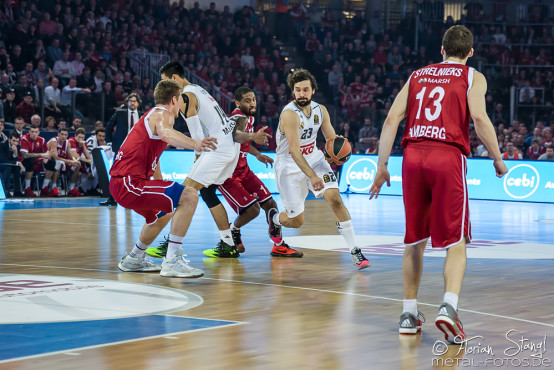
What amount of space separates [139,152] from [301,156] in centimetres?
165

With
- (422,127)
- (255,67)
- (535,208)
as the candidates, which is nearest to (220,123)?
(422,127)

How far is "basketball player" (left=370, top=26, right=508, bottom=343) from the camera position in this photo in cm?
562

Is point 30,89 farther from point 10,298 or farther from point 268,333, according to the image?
point 268,333

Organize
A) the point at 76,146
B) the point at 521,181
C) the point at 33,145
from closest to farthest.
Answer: the point at 33,145
the point at 76,146
the point at 521,181

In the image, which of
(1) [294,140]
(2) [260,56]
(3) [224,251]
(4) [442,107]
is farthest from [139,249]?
(2) [260,56]

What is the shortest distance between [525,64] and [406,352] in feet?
90.1

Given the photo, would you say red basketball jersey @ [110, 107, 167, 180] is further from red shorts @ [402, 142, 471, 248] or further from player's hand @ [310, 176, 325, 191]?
red shorts @ [402, 142, 471, 248]

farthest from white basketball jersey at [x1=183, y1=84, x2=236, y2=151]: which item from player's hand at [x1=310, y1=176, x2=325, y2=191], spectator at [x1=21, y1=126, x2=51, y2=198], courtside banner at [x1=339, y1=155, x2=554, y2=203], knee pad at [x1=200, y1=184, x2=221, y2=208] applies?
courtside banner at [x1=339, y1=155, x2=554, y2=203]

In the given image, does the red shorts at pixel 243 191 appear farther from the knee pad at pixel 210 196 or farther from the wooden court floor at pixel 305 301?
the wooden court floor at pixel 305 301

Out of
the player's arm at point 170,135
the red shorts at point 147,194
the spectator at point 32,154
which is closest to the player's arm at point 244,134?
the player's arm at point 170,135

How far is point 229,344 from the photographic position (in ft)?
17.5

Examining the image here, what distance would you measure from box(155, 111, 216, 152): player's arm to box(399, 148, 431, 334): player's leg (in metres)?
2.67

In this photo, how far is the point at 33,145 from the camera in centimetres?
1942

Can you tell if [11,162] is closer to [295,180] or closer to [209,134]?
[209,134]
